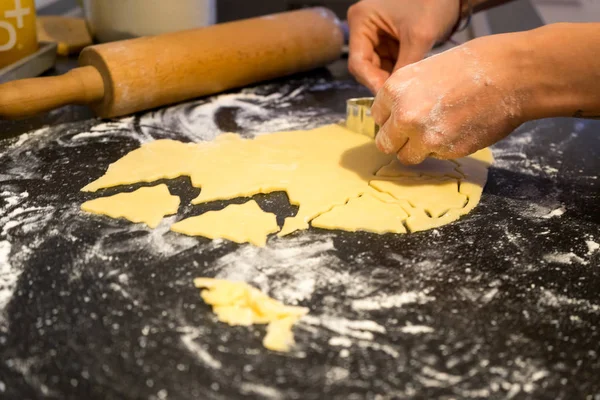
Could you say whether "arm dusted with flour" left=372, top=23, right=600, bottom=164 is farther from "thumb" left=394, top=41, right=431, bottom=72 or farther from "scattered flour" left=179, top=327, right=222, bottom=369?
"scattered flour" left=179, top=327, right=222, bottom=369

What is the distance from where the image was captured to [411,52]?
54.6 inches

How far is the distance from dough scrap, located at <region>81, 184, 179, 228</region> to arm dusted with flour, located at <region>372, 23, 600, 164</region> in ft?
1.50

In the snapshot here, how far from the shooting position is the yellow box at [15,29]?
1531 millimetres

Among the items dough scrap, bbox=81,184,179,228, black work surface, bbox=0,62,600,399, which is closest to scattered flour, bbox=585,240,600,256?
black work surface, bbox=0,62,600,399

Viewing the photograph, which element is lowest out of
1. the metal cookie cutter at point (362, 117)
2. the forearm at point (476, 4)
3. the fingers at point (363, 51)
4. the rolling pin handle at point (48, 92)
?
the metal cookie cutter at point (362, 117)

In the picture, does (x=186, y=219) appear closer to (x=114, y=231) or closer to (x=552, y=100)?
(x=114, y=231)

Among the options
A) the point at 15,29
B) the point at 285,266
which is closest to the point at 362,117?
the point at 285,266

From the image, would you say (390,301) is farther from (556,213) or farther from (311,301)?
(556,213)

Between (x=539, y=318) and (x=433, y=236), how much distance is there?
0.83 ft

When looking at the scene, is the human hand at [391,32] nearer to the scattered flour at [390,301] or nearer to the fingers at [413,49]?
the fingers at [413,49]

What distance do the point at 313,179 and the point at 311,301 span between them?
409 millimetres

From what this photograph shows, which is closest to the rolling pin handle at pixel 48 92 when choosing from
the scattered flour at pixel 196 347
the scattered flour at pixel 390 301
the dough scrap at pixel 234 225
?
the dough scrap at pixel 234 225

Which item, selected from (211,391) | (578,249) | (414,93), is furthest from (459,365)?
(414,93)

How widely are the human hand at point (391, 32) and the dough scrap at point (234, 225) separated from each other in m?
0.51
